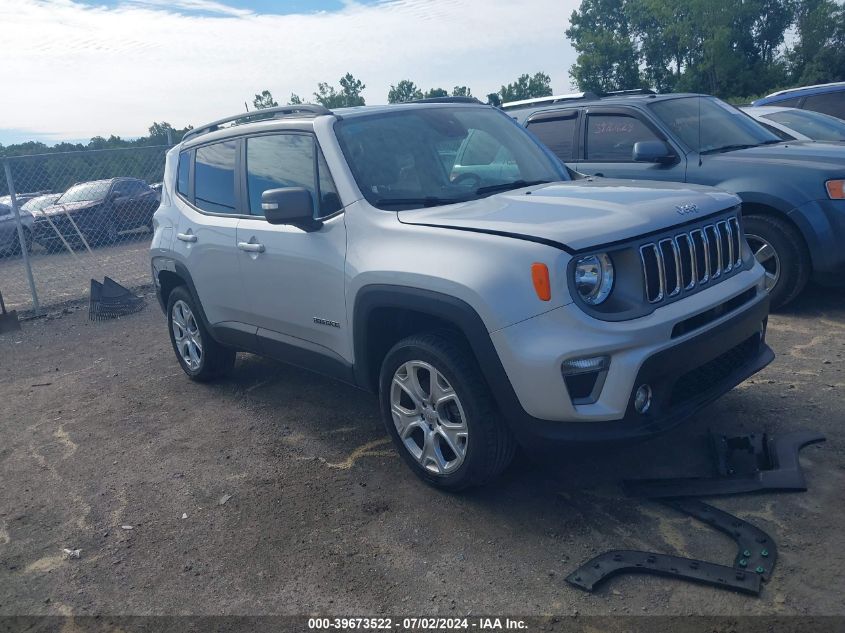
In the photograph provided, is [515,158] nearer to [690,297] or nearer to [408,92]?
[690,297]

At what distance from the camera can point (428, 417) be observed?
3682mm

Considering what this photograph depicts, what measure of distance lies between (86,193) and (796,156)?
13.1 metres

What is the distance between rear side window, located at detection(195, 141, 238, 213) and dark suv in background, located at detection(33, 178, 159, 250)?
355 inches

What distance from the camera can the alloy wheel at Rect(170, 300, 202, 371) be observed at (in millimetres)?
5850

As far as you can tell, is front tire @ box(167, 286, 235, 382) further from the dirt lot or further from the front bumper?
the front bumper

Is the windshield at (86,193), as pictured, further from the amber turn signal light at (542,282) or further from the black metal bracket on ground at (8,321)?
the amber turn signal light at (542,282)

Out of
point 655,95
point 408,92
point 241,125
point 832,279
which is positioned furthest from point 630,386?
point 408,92

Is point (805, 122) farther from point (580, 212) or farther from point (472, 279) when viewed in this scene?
point (472, 279)

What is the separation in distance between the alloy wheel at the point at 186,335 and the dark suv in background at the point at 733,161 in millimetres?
3818

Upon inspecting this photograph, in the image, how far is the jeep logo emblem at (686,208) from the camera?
11.6 feet

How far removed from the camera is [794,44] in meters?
53.2

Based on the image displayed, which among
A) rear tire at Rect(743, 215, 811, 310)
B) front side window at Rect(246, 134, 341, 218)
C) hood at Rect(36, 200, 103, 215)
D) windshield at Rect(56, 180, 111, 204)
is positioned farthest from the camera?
windshield at Rect(56, 180, 111, 204)

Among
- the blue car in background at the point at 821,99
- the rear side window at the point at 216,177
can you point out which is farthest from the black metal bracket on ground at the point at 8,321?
the blue car in background at the point at 821,99

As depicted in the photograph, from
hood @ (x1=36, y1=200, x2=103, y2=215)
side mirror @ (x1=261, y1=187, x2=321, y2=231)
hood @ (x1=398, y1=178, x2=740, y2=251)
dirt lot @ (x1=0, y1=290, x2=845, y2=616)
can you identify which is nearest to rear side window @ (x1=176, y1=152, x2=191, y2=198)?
dirt lot @ (x1=0, y1=290, x2=845, y2=616)
